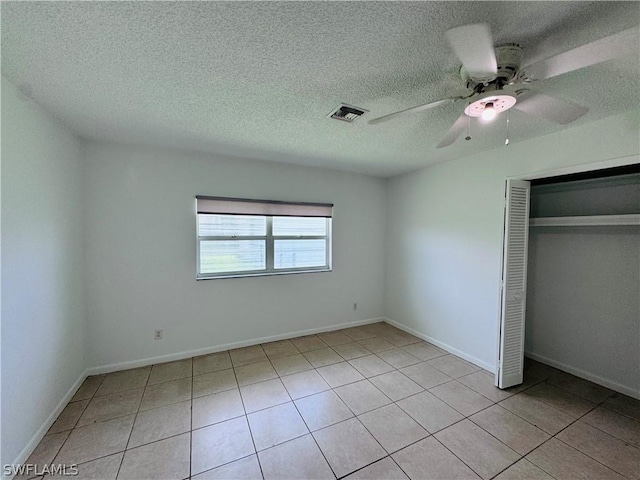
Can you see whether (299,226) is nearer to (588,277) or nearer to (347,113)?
(347,113)

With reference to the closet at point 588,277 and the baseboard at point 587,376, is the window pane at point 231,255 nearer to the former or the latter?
the closet at point 588,277

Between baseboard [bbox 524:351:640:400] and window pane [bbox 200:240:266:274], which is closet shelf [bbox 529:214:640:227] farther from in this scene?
window pane [bbox 200:240:266:274]

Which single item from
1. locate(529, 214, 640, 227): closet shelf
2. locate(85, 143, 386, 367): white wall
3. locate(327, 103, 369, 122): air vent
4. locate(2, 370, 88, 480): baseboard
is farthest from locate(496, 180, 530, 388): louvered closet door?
locate(2, 370, 88, 480): baseboard

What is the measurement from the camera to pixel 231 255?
332cm

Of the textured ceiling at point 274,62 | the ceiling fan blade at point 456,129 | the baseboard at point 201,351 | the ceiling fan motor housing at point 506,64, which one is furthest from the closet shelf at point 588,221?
the baseboard at point 201,351

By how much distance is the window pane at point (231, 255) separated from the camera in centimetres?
319

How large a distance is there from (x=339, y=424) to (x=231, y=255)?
86.7 inches

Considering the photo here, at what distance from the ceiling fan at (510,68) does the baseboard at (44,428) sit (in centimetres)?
317

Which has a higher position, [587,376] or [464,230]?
[464,230]

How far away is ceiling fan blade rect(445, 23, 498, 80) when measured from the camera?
36.6 inches

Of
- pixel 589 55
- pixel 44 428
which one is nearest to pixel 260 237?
pixel 44 428

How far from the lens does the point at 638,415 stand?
83.6 inches

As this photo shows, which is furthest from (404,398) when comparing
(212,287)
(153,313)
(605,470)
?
(153,313)
